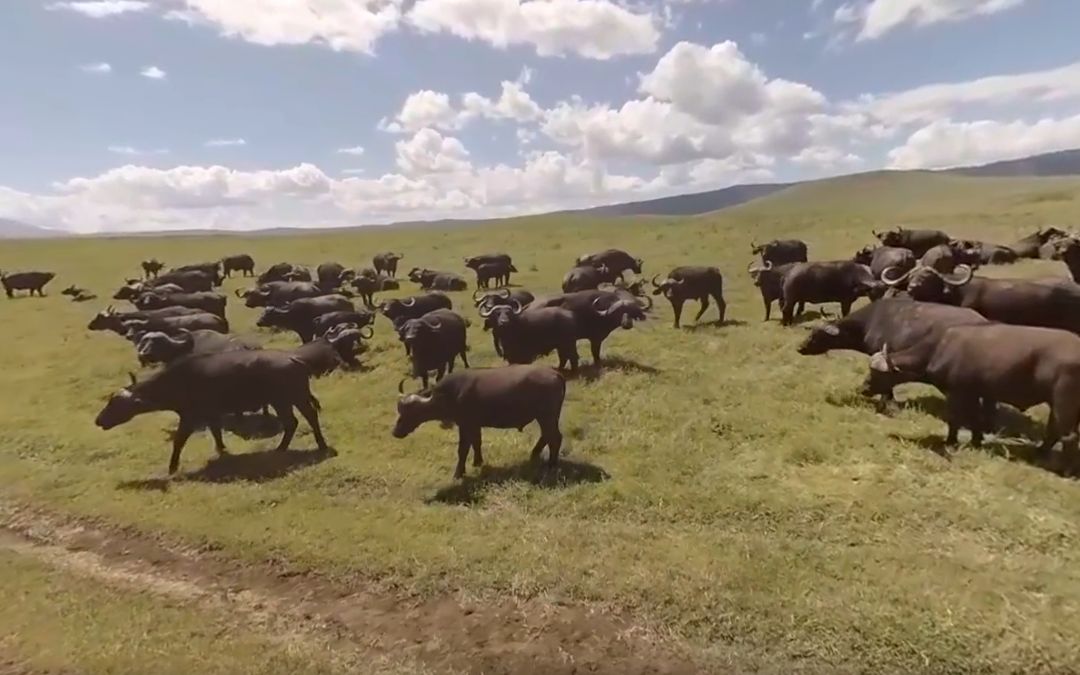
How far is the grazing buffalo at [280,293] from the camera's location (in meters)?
28.1

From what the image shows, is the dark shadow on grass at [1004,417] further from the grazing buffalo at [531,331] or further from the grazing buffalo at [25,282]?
the grazing buffalo at [25,282]

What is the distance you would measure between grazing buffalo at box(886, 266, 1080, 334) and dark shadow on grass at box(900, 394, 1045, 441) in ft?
9.77

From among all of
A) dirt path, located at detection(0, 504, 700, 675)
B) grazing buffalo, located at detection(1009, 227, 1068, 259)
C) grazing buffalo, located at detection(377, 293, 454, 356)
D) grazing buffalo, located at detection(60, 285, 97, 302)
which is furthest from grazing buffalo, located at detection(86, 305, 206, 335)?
grazing buffalo, located at detection(1009, 227, 1068, 259)

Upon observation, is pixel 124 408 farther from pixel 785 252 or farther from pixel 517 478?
pixel 785 252

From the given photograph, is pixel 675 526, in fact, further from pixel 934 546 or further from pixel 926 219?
pixel 926 219

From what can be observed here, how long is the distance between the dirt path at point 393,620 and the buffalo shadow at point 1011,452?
6.52 metres

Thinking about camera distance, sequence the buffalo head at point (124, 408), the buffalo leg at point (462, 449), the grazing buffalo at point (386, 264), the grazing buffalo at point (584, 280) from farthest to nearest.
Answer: the grazing buffalo at point (386, 264), the grazing buffalo at point (584, 280), the buffalo head at point (124, 408), the buffalo leg at point (462, 449)

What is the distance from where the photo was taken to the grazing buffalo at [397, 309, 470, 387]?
1742 centimetres

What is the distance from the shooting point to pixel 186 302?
28125 mm

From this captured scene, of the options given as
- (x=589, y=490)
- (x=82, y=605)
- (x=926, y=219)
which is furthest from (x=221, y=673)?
(x=926, y=219)

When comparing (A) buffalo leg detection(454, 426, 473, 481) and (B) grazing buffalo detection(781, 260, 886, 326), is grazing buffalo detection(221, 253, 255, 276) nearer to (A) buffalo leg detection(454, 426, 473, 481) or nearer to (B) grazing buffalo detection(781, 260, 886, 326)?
(B) grazing buffalo detection(781, 260, 886, 326)

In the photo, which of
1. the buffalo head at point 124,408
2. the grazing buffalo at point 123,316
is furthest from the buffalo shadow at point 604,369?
the grazing buffalo at point 123,316

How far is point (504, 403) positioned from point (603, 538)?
3076 mm

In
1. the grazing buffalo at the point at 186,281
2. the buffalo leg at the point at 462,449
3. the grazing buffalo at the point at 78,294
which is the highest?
the grazing buffalo at the point at 186,281
